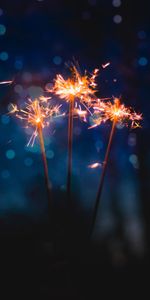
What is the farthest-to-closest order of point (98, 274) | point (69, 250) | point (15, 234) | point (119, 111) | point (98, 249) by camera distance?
1. point (15, 234)
2. point (98, 249)
3. point (98, 274)
4. point (119, 111)
5. point (69, 250)

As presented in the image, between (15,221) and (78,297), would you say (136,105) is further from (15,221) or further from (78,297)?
(15,221)

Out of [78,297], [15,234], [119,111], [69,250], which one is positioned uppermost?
[15,234]

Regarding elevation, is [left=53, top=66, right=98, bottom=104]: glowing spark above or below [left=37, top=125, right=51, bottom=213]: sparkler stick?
above

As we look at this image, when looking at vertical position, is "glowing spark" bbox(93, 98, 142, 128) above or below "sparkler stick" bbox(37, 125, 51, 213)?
above

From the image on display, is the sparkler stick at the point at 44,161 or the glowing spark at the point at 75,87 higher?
the glowing spark at the point at 75,87

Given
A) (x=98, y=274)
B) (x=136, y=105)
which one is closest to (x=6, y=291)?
(x=98, y=274)

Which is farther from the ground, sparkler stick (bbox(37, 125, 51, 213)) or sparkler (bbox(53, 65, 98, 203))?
sparkler (bbox(53, 65, 98, 203))

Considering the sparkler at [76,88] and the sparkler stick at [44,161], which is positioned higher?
the sparkler at [76,88]

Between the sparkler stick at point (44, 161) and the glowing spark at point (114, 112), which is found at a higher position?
the glowing spark at point (114, 112)

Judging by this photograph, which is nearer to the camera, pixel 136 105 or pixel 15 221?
pixel 136 105

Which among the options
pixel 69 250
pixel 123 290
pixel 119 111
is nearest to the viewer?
pixel 69 250

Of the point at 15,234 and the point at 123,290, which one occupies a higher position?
the point at 15,234
